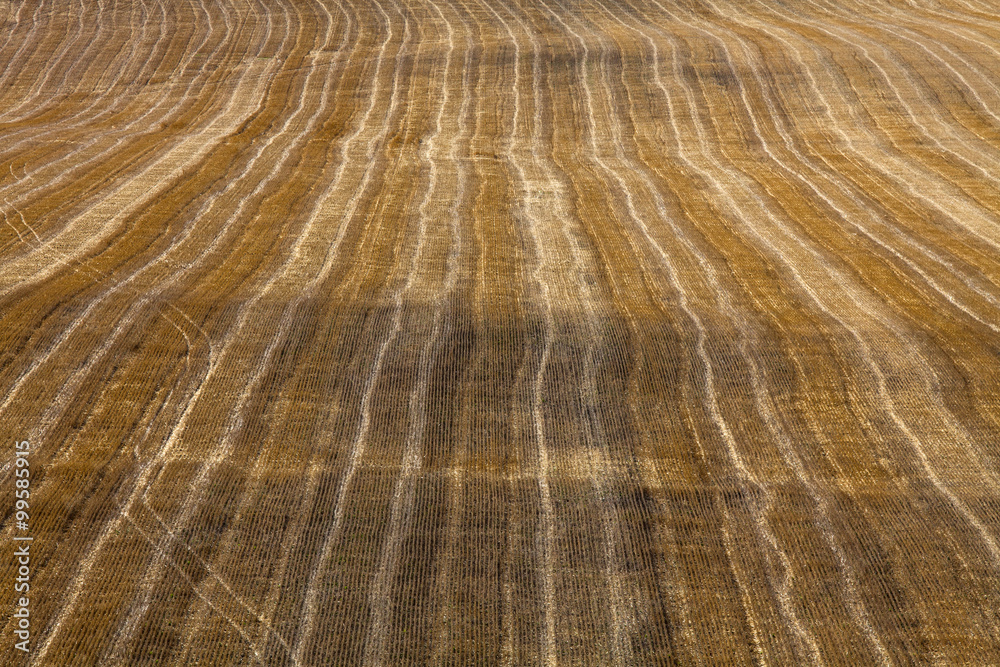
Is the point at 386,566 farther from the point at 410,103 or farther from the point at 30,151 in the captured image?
the point at 410,103

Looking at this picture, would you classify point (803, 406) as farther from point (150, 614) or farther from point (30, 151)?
point (30, 151)

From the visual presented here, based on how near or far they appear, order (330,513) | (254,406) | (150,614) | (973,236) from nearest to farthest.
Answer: (150,614), (330,513), (254,406), (973,236)

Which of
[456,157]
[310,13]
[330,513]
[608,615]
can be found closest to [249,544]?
[330,513]

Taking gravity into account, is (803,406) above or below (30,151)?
above

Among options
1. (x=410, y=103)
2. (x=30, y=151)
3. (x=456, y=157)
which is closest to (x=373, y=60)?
(x=410, y=103)

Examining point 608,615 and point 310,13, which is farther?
point 310,13

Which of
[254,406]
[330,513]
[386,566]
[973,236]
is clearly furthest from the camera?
[973,236]
